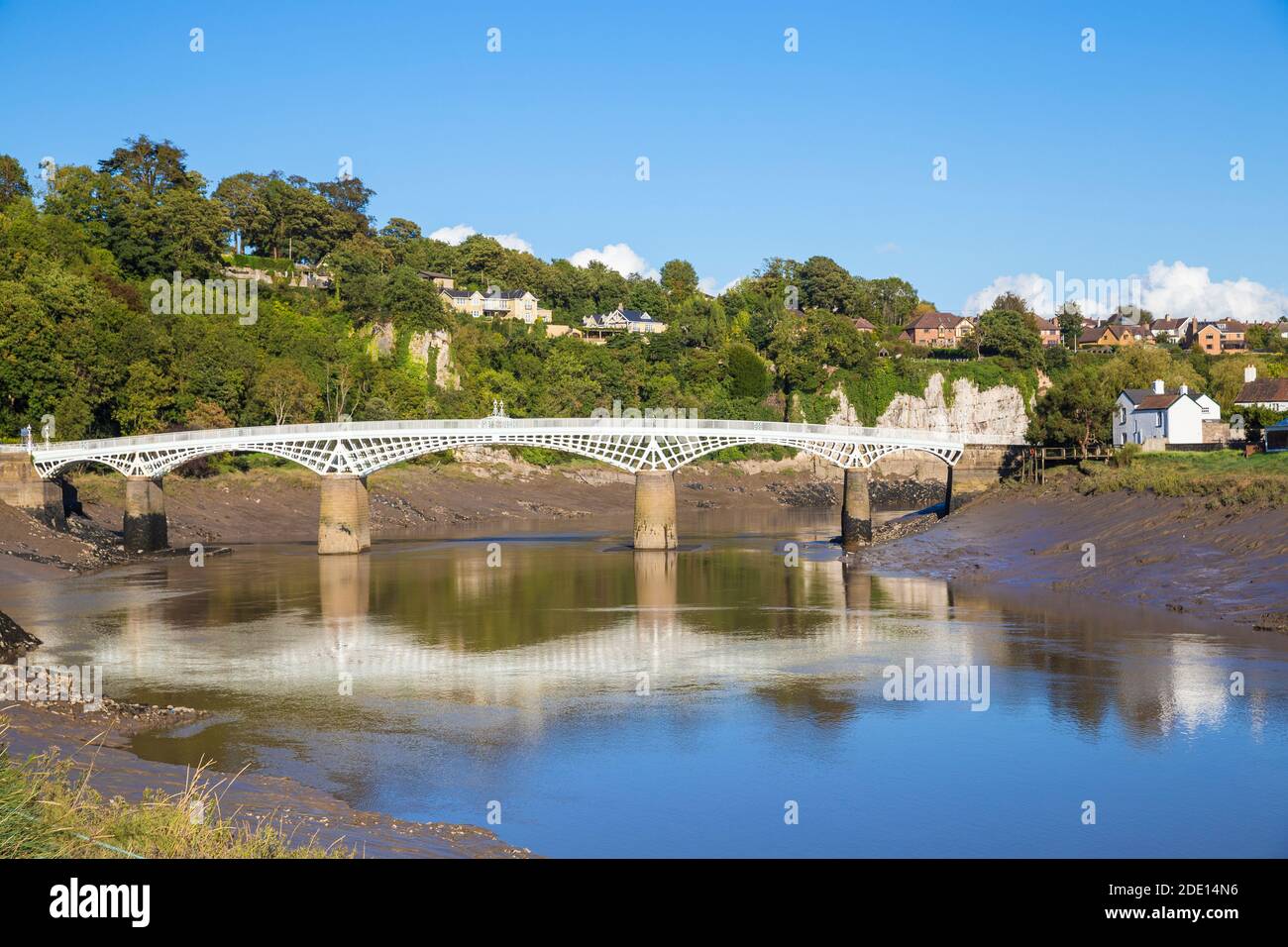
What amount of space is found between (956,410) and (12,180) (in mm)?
107084

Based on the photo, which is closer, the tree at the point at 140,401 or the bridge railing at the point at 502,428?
the bridge railing at the point at 502,428

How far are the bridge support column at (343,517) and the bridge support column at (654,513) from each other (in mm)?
16527

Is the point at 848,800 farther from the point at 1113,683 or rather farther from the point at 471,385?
the point at 471,385

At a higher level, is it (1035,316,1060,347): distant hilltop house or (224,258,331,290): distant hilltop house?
(224,258,331,290): distant hilltop house

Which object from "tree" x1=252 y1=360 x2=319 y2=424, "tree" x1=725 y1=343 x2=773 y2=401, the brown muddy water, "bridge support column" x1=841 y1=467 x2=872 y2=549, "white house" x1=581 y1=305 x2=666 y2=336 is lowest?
the brown muddy water

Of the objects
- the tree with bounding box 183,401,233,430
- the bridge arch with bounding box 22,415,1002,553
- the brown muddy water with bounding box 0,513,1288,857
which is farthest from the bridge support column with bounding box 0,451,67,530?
the brown muddy water with bounding box 0,513,1288,857

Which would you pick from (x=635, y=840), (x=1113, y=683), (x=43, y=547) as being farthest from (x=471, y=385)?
(x=635, y=840)

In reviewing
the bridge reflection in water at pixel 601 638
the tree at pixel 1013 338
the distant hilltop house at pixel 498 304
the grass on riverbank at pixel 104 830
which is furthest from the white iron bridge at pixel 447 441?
the tree at pixel 1013 338

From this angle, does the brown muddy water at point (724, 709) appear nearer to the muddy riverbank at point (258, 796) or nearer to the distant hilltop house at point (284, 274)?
the muddy riverbank at point (258, 796)

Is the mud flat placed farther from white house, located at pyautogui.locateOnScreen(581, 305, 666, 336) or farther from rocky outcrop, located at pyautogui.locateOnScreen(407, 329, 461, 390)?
white house, located at pyautogui.locateOnScreen(581, 305, 666, 336)

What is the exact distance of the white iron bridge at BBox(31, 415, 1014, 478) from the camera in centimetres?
7825

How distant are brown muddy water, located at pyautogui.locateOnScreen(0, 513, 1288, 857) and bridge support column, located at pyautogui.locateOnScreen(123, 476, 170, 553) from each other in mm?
18952

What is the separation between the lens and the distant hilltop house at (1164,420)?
76.1 m

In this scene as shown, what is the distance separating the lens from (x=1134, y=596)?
4697 cm
